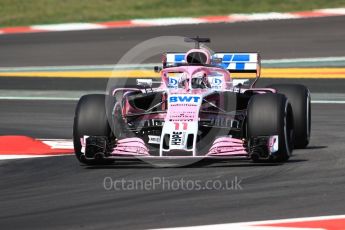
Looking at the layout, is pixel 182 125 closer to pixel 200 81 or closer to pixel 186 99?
pixel 186 99

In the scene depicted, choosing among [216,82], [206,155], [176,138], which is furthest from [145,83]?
[206,155]

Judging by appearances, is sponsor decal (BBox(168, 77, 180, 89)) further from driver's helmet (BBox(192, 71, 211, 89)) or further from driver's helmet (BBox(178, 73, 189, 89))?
driver's helmet (BBox(192, 71, 211, 89))

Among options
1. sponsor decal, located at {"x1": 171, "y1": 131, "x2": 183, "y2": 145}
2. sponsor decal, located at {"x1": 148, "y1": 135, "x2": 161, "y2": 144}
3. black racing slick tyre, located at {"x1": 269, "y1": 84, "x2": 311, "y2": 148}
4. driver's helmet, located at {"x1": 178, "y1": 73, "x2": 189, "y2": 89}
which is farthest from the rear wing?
sponsor decal, located at {"x1": 171, "y1": 131, "x2": 183, "y2": 145}

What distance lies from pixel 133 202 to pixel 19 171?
2.48 m

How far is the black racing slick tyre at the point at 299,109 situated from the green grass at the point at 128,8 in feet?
45.5

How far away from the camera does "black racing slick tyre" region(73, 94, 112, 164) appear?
11711 millimetres

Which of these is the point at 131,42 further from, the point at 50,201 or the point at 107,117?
the point at 50,201

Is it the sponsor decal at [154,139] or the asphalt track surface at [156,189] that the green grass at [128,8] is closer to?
the asphalt track surface at [156,189]

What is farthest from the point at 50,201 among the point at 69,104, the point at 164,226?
the point at 69,104

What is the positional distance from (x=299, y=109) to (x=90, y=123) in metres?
2.42

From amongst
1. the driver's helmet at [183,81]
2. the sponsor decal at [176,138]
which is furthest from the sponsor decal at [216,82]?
the sponsor decal at [176,138]

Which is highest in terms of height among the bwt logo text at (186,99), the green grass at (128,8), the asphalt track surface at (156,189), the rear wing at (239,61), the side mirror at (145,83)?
the green grass at (128,8)

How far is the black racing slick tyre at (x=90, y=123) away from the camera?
461 inches

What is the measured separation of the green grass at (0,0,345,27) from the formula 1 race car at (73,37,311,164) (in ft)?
46.9
